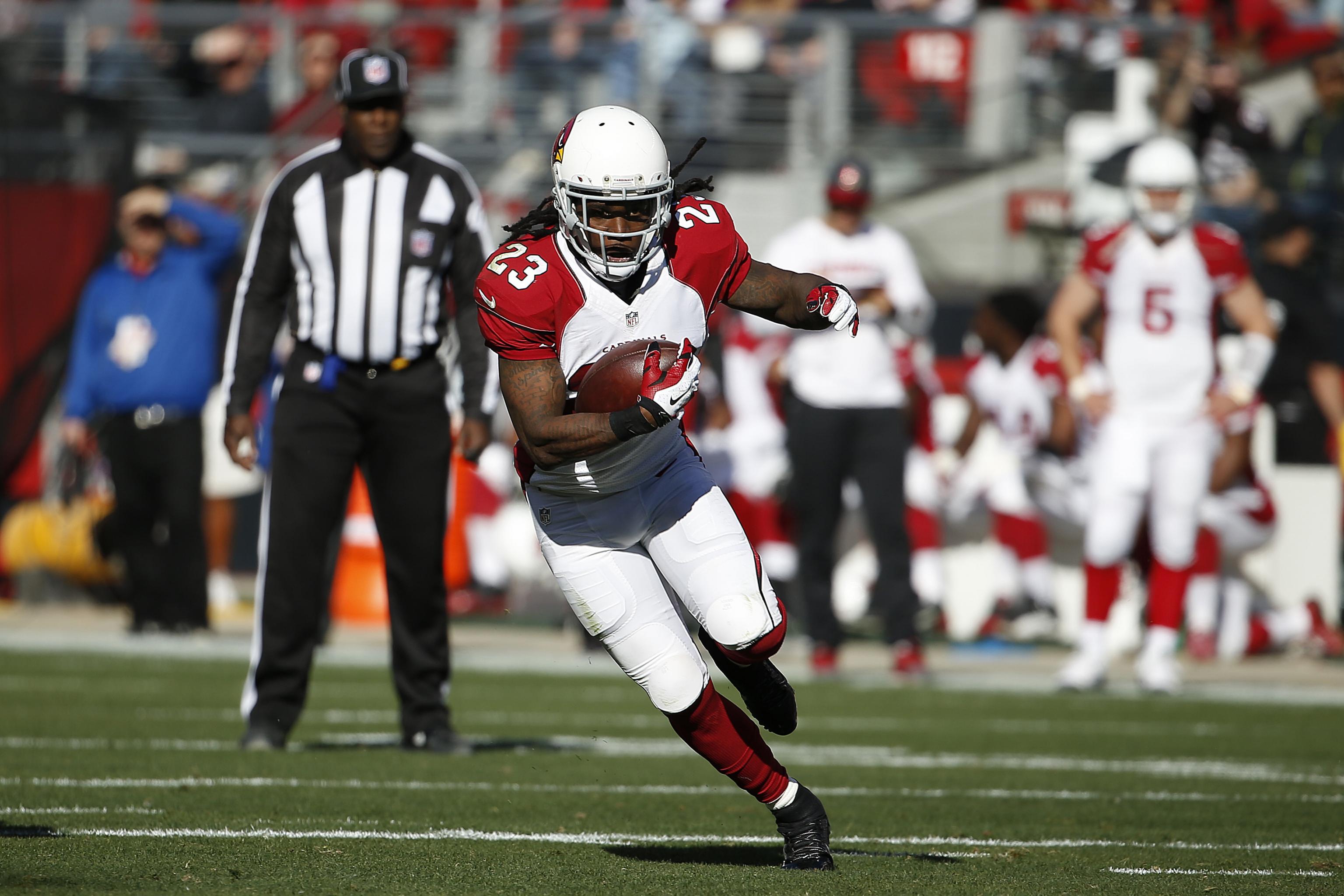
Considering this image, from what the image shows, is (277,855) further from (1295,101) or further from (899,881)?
(1295,101)

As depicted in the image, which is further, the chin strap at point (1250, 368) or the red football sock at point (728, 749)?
the chin strap at point (1250, 368)

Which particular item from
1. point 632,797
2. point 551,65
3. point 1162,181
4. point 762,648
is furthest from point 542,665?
point 551,65

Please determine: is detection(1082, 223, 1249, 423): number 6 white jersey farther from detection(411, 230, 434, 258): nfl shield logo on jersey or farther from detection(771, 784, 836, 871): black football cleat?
detection(771, 784, 836, 871): black football cleat

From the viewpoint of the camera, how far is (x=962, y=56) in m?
15.1

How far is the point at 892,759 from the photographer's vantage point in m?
6.54

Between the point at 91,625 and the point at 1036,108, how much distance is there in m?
7.76

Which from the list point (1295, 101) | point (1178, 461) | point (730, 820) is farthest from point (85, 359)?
point (1295, 101)

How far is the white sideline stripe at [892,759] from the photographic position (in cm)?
629

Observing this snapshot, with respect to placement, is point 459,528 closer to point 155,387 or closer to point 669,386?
point 155,387

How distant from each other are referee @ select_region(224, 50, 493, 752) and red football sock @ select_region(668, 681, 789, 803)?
7.20 ft

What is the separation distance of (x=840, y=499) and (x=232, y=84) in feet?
24.9

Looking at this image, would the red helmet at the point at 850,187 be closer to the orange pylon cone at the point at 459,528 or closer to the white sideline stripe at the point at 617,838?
the orange pylon cone at the point at 459,528

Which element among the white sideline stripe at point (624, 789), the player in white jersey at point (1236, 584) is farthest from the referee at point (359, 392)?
the player in white jersey at point (1236, 584)

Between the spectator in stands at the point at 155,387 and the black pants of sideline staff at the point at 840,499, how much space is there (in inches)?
125
